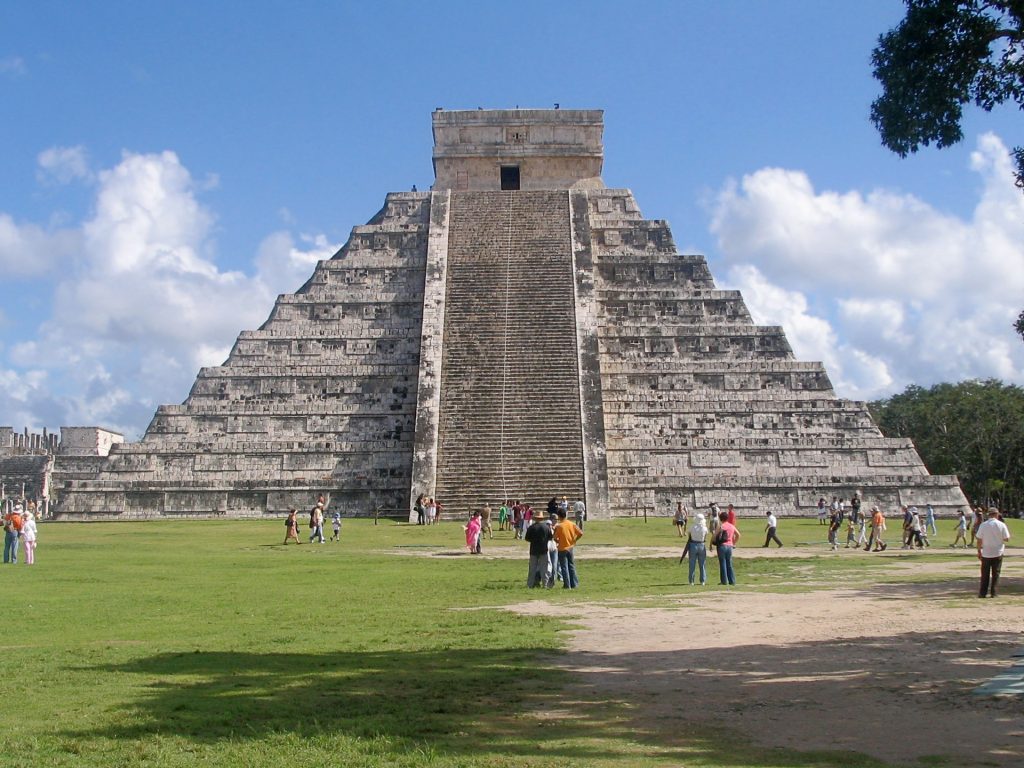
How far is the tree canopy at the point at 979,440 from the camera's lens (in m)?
48.0

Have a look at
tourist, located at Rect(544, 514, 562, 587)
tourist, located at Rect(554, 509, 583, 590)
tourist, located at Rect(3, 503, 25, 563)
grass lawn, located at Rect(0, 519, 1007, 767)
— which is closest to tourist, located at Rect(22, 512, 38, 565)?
grass lawn, located at Rect(0, 519, 1007, 767)

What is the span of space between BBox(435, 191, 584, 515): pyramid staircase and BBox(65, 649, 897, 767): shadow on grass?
19.5 metres

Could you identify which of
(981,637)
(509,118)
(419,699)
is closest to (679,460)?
(509,118)

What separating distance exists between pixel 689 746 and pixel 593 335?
26.7 meters

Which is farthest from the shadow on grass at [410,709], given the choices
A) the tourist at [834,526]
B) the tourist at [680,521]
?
the tourist at [680,521]

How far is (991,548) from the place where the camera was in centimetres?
1282

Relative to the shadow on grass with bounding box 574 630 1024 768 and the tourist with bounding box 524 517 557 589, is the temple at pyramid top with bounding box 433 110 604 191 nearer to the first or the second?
the tourist with bounding box 524 517 557 589

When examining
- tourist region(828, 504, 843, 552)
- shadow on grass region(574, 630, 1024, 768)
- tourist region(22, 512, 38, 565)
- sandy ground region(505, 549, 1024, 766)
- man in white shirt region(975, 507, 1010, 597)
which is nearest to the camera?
shadow on grass region(574, 630, 1024, 768)

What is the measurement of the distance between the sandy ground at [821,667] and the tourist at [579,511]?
443 inches

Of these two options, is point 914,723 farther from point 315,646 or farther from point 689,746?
point 315,646

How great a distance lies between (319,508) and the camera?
2366 cm

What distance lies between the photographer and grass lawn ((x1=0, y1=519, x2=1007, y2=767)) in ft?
19.3

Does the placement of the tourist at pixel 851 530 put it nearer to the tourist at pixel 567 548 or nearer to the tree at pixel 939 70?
the tourist at pixel 567 548

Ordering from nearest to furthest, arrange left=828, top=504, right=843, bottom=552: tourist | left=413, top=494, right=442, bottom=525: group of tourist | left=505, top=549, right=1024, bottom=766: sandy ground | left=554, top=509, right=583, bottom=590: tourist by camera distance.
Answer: left=505, top=549, right=1024, bottom=766: sandy ground, left=554, top=509, right=583, bottom=590: tourist, left=828, top=504, right=843, bottom=552: tourist, left=413, top=494, right=442, bottom=525: group of tourist
